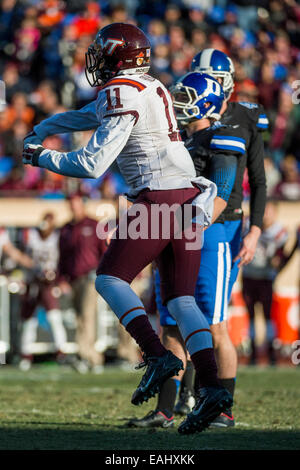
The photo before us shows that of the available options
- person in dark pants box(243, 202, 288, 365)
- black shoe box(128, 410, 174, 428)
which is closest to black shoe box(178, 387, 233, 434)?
black shoe box(128, 410, 174, 428)

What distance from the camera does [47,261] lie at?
34.0ft

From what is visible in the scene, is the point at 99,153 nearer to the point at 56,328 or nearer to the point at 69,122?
the point at 69,122

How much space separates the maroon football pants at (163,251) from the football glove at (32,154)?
1.62 feet

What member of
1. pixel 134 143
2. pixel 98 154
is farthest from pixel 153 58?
pixel 98 154

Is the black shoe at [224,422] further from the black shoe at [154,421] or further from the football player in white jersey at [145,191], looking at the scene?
the football player in white jersey at [145,191]

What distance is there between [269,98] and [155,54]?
184cm

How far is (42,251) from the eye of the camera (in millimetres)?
10391

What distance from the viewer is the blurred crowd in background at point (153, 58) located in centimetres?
1220

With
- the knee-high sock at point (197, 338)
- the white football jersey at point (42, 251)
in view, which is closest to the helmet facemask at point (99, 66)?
the knee-high sock at point (197, 338)

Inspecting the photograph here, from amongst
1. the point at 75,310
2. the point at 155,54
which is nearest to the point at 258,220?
the point at 75,310

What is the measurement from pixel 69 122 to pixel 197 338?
4.23 ft
